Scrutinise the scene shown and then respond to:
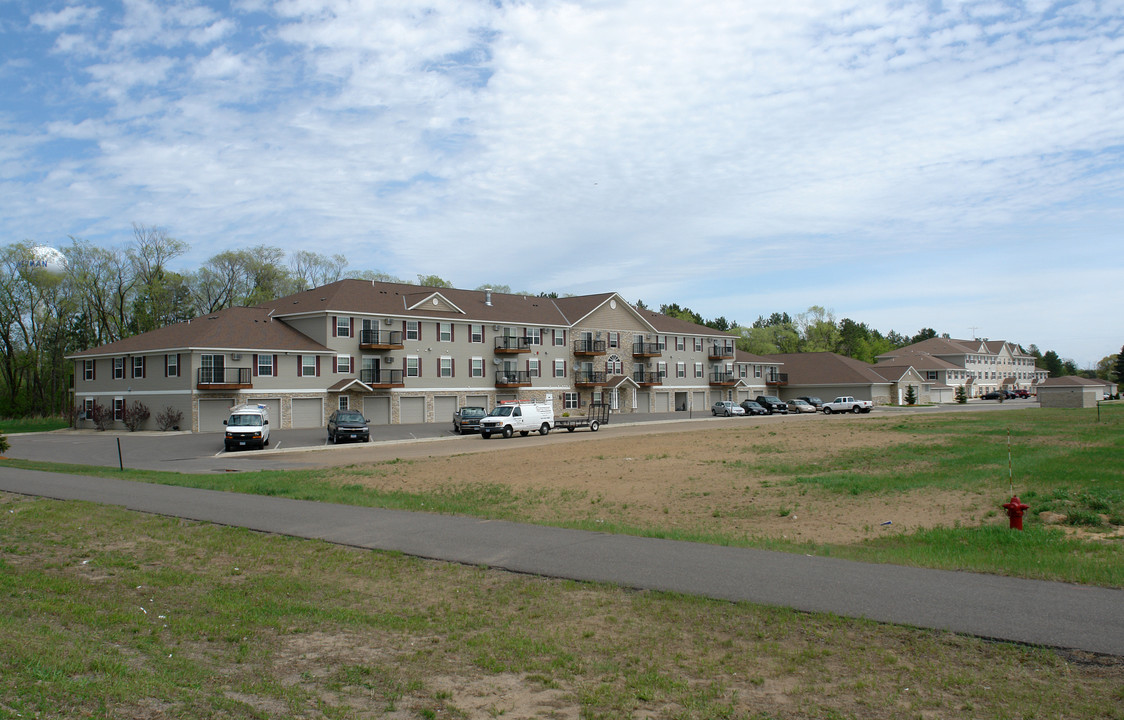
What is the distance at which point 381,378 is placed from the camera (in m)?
57.7

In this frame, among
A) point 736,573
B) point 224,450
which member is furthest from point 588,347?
point 736,573

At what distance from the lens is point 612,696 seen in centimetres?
595

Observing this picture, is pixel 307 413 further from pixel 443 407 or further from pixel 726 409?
pixel 726 409

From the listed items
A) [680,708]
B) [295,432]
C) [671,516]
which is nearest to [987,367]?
[295,432]

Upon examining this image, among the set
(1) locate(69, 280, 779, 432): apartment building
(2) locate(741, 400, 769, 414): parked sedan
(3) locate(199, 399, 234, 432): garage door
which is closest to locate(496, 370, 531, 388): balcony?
(1) locate(69, 280, 779, 432): apartment building

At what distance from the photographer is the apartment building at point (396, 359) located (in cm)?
4991

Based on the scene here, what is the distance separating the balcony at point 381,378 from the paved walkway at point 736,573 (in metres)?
Result: 41.8

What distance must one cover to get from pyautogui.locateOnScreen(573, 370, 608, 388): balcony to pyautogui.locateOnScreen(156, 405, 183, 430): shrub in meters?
35.2

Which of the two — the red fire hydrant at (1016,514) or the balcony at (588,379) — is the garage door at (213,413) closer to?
the balcony at (588,379)

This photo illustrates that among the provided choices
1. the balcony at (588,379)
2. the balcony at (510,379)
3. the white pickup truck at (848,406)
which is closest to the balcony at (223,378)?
the balcony at (510,379)

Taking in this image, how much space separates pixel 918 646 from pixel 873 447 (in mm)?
24746

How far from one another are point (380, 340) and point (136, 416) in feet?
54.5

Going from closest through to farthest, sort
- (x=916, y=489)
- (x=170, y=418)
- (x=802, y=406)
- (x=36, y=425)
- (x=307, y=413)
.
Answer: (x=916, y=489) → (x=170, y=418) → (x=307, y=413) → (x=36, y=425) → (x=802, y=406)

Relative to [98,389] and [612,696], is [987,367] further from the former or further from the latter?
[612,696]
